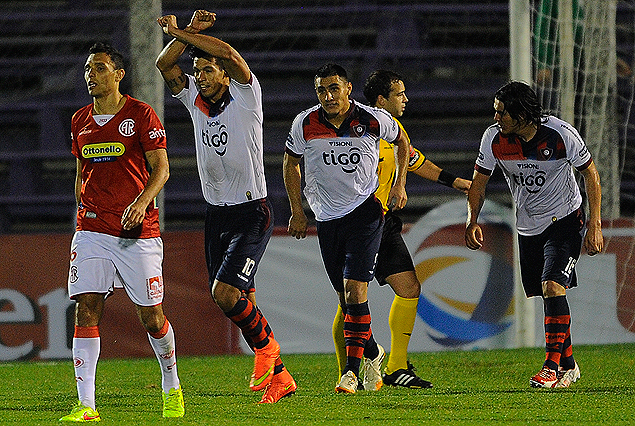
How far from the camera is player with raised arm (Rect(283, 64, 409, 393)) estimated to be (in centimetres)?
596

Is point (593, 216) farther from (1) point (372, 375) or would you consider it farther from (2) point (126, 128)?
(2) point (126, 128)

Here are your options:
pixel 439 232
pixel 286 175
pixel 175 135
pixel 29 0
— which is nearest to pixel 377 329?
pixel 439 232

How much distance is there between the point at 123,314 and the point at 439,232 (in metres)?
2.86

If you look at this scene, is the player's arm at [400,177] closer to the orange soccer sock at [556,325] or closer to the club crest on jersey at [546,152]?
the club crest on jersey at [546,152]

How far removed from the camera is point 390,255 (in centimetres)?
647

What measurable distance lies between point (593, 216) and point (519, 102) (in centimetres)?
82

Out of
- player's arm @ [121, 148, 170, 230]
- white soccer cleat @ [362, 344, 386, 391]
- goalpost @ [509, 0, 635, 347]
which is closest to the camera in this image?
player's arm @ [121, 148, 170, 230]

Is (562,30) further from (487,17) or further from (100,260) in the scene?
(100,260)

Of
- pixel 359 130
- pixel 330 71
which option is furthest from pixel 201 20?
pixel 359 130

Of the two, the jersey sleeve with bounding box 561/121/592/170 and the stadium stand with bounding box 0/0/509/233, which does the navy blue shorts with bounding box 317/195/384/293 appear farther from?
the stadium stand with bounding box 0/0/509/233

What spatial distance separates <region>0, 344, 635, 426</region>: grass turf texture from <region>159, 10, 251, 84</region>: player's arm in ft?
5.98

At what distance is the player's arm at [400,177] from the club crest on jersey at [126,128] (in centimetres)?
191

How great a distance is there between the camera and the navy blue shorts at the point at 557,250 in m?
6.27

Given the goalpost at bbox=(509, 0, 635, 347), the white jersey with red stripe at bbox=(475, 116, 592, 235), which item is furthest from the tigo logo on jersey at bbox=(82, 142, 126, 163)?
the goalpost at bbox=(509, 0, 635, 347)
